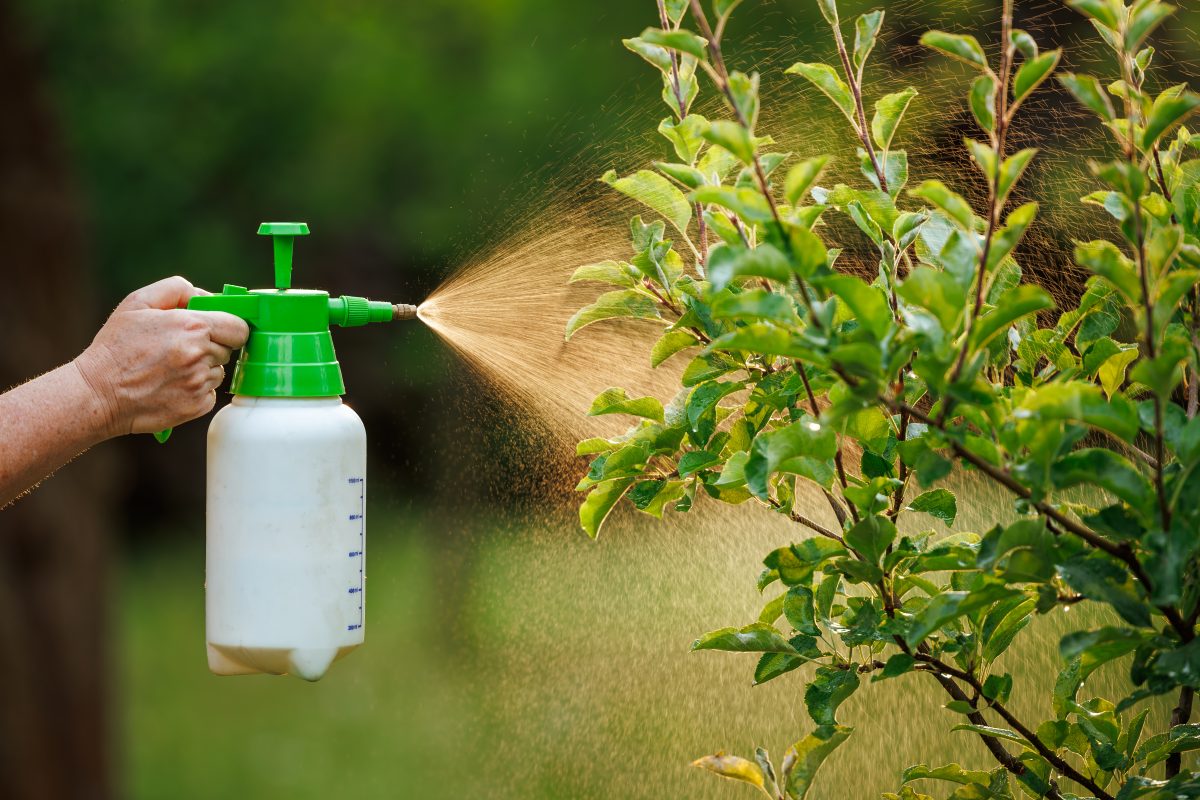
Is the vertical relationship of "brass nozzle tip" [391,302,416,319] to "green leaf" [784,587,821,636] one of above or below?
above

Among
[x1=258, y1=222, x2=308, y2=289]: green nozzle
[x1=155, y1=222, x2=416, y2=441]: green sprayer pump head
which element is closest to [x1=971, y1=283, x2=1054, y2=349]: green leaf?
[x1=155, y1=222, x2=416, y2=441]: green sprayer pump head

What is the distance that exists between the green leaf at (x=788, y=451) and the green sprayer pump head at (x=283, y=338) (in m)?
0.54

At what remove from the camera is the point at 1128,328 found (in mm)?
3234

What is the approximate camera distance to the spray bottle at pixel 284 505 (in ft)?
4.99

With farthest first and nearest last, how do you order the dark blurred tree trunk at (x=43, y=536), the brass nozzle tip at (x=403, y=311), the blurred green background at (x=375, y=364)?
the blurred green background at (x=375, y=364) < the dark blurred tree trunk at (x=43, y=536) < the brass nozzle tip at (x=403, y=311)

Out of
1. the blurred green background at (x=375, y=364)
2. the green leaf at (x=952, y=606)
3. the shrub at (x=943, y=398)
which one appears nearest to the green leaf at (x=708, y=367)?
the shrub at (x=943, y=398)

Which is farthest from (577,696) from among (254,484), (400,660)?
(254,484)

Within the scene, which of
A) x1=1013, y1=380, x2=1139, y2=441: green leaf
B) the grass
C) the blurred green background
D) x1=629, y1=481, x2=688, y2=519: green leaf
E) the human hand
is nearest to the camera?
x1=1013, y1=380, x2=1139, y2=441: green leaf

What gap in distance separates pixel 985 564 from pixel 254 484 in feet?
2.66

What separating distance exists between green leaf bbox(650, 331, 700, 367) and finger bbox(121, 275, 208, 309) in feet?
2.00

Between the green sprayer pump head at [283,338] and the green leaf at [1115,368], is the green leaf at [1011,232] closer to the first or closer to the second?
the green leaf at [1115,368]

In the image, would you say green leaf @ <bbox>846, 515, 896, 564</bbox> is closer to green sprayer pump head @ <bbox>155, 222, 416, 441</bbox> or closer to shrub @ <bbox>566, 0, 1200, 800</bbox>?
shrub @ <bbox>566, 0, 1200, 800</bbox>

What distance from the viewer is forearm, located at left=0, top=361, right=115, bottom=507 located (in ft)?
5.54

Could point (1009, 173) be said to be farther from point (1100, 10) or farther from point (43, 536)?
point (43, 536)
